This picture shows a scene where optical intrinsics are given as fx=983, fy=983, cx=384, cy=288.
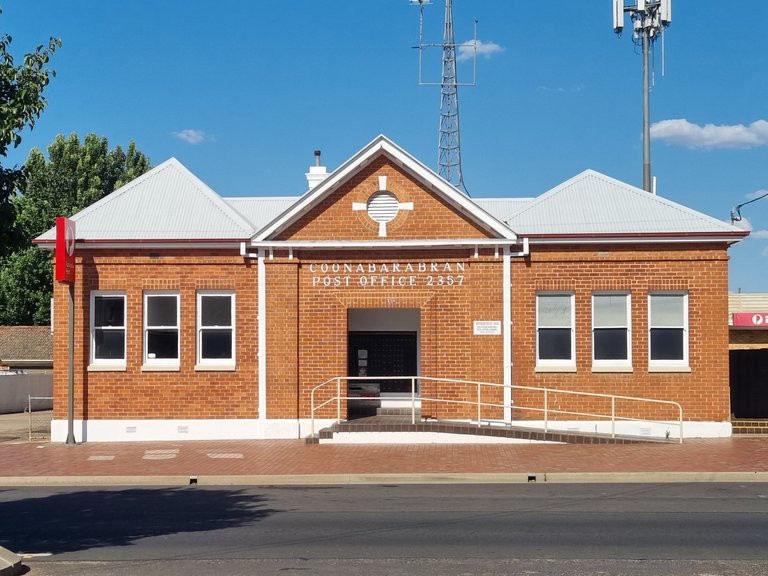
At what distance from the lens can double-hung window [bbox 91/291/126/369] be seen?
22109 mm

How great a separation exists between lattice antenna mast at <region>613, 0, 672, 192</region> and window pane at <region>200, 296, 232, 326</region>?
18.0 meters

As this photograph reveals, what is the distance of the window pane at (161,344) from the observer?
22078mm

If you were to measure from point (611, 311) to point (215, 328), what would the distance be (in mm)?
8800

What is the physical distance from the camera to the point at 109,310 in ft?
73.1

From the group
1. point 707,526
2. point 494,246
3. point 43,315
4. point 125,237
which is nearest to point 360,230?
point 494,246

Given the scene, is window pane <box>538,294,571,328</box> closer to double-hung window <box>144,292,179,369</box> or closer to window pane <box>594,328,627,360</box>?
window pane <box>594,328,627,360</box>

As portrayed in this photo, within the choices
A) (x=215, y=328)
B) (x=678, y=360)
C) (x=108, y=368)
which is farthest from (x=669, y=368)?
(x=108, y=368)

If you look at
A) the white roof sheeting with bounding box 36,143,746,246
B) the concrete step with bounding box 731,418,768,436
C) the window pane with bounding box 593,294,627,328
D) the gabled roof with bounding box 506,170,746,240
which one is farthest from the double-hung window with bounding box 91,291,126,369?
the concrete step with bounding box 731,418,768,436

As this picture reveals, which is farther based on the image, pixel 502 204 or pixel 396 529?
pixel 502 204

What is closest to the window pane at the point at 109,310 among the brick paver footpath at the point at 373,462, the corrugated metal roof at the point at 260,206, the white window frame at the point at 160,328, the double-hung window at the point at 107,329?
the double-hung window at the point at 107,329

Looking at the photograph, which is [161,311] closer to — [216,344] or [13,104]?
[216,344]

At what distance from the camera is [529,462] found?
17.7 metres

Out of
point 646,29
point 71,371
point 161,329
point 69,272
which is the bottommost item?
point 71,371

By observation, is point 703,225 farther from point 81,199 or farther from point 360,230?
point 81,199
